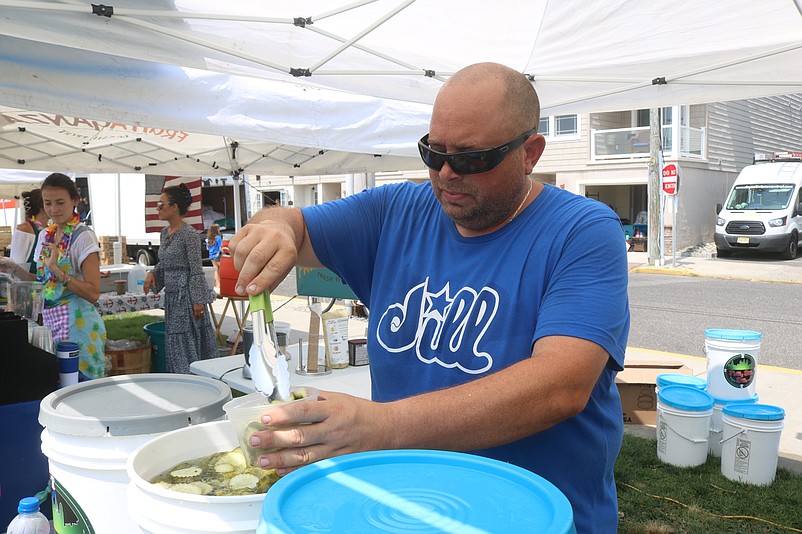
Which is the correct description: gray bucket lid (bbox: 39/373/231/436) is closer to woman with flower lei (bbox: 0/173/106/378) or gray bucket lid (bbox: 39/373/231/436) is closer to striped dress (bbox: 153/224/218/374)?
woman with flower lei (bbox: 0/173/106/378)

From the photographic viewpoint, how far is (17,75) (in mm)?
3244

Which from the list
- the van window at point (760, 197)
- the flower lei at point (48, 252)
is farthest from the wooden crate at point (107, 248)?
the van window at point (760, 197)

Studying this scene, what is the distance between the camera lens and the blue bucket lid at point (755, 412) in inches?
159

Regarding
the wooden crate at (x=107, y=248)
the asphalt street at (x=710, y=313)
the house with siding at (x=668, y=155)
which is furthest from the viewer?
the house with siding at (x=668, y=155)

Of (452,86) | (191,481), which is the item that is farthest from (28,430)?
(452,86)

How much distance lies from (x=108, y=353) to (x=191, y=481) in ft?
17.6

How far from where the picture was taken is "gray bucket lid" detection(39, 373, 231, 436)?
55.3 inches

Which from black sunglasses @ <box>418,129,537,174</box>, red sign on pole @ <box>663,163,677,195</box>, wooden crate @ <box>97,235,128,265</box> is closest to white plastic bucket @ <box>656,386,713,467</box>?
black sunglasses @ <box>418,129,537,174</box>

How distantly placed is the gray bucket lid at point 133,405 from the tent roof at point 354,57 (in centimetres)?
181

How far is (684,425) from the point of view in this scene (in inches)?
172

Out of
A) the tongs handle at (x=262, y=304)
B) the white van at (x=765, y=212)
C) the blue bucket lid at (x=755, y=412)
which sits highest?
the white van at (x=765, y=212)

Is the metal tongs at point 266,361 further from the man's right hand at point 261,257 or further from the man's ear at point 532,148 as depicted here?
the man's ear at point 532,148

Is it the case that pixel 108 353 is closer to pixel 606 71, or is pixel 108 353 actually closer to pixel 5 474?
pixel 5 474

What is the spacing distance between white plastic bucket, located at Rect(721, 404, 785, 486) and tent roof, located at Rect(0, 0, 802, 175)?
86.8 inches
